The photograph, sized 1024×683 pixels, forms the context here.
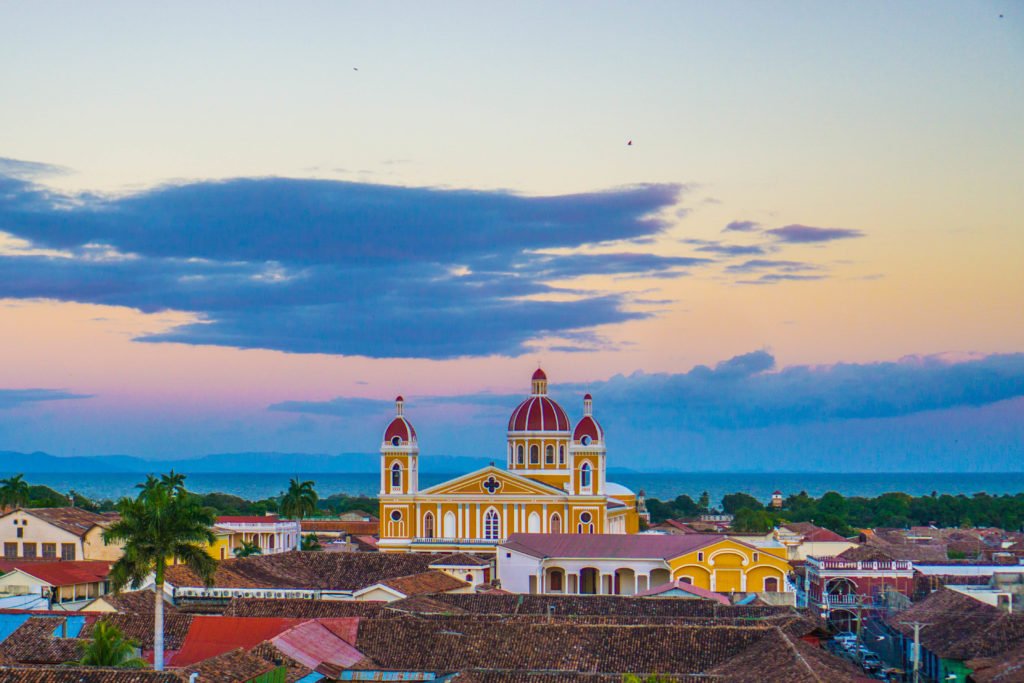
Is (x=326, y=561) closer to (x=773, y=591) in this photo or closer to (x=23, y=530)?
(x=23, y=530)

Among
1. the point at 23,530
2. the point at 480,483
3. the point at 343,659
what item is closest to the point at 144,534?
the point at 343,659

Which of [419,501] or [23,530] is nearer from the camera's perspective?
[23,530]

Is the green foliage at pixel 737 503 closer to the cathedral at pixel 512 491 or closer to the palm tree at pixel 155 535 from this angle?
the cathedral at pixel 512 491

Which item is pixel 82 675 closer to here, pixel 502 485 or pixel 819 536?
pixel 502 485

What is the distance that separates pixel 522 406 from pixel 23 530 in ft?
97.7

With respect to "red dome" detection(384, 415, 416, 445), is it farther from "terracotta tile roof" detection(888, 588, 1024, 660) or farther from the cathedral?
"terracotta tile roof" detection(888, 588, 1024, 660)

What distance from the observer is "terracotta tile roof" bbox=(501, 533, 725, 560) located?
7494 cm

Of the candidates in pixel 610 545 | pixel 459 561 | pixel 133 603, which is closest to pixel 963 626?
pixel 133 603

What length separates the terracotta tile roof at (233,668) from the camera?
3098 cm

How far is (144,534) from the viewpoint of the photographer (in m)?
41.5

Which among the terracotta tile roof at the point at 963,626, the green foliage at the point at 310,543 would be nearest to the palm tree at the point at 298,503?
the green foliage at the point at 310,543

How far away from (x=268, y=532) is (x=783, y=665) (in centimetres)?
5557

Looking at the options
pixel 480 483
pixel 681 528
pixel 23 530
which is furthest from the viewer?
pixel 681 528

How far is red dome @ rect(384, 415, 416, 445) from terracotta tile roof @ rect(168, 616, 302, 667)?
45.8m
